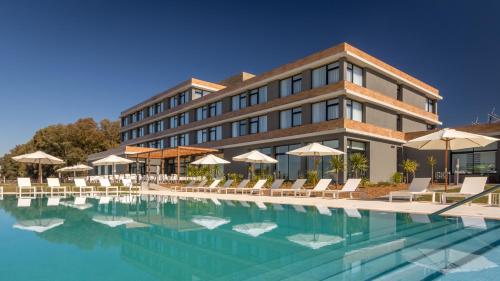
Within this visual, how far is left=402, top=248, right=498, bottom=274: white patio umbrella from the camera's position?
216 inches

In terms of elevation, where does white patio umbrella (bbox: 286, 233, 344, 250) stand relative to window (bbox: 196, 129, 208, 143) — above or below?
below

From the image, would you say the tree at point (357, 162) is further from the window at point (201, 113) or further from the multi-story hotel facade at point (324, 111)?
the window at point (201, 113)

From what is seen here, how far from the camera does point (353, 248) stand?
6977 millimetres

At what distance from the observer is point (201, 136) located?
39.4m

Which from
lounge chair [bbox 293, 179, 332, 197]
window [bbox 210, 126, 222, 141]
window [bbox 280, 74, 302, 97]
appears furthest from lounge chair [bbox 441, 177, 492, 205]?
window [bbox 210, 126, 222, 141]

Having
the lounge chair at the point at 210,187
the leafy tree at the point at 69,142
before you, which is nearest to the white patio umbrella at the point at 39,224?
the lounge chair at the point at 210,187

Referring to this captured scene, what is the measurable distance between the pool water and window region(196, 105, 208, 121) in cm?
2762

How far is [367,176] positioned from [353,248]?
63.9 ft

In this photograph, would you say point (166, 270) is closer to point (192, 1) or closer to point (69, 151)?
point (192, 1)

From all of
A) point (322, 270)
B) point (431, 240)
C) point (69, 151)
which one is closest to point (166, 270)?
point (322, 270)

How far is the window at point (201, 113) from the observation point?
3900cm

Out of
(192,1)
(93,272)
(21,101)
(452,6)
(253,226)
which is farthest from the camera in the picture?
(452,6)

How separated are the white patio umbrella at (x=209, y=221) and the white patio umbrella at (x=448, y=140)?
906 centimetres

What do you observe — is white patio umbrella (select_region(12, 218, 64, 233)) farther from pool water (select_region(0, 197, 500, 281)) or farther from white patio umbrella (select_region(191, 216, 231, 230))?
white patio umbrella (select_region(191, 216, 231, 230))
